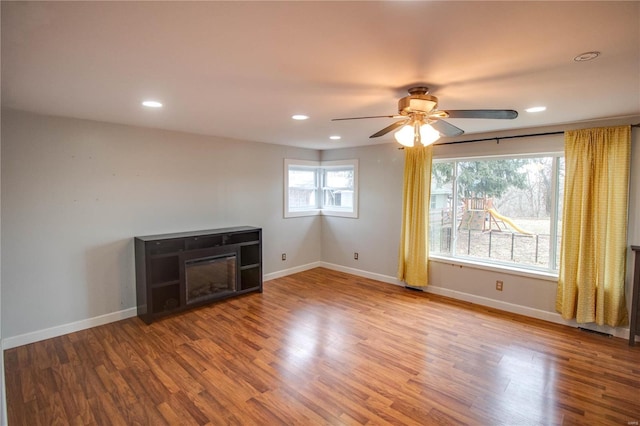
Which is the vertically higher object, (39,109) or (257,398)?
(39,109)

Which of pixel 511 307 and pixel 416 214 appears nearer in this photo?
pixel 511 307

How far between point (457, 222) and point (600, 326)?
187cm

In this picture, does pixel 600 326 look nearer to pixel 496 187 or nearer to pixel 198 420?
Answer: pixel 496 187

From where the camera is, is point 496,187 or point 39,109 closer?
point 39,109

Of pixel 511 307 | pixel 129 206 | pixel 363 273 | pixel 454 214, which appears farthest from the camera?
pixel 363 273

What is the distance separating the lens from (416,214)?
4586 mm

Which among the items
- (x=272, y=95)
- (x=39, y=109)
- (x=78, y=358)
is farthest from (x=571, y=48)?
(x=78, y=358)

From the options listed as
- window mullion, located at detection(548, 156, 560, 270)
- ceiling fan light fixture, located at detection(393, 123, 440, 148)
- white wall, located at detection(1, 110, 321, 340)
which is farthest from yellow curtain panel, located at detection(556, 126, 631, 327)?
white wall, located at detection(1, 110, 321, 340)

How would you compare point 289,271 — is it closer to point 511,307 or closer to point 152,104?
point 511,307

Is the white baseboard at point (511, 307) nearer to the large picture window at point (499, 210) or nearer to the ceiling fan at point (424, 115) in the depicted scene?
the large picture window at point (499, 210)

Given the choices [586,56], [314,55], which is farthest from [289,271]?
[586,56]

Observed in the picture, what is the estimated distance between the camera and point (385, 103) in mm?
2619

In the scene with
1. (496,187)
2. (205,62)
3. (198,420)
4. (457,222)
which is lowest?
(198,420)

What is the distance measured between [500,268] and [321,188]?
3.27m
